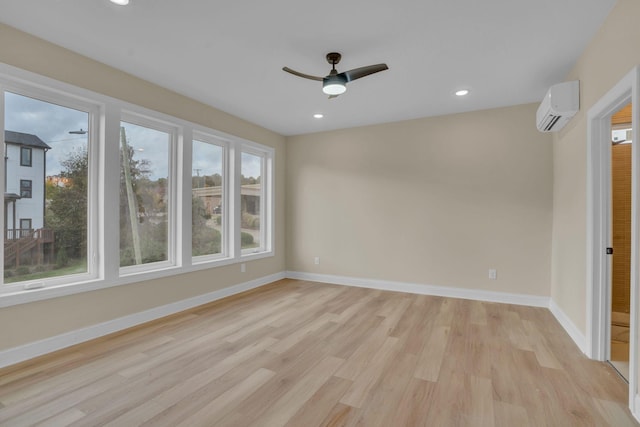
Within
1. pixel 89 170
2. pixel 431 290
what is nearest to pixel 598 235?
pixel 431 290

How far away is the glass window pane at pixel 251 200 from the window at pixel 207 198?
0.40 meters

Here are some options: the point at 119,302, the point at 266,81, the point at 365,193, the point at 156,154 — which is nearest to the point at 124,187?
the point at 156,154

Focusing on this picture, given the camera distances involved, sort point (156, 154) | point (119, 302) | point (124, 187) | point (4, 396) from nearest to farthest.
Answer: point (4, 396)
point (119, 302)
point (124, 187)
point (156, 154)

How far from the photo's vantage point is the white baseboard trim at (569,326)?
2.68 metres

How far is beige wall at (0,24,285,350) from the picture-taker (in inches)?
96.7

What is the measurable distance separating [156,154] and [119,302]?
5.72 feet

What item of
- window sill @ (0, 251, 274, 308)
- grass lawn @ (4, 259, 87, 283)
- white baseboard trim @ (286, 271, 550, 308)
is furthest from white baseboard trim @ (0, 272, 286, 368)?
white baseboard trim @ (286, 271, 550, 308)

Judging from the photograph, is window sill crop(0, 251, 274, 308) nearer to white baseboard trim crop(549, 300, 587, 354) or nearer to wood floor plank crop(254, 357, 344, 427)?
wood floor plank crop(254, 357, 344, 427)

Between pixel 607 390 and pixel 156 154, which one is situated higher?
pixel 156 154

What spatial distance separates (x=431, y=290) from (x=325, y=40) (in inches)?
144

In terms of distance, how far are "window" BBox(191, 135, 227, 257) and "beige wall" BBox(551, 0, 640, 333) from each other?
169 inches

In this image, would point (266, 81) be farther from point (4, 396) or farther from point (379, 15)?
point (4, 396)

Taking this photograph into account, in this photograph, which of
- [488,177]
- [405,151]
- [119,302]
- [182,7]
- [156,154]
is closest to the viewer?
[182,7]

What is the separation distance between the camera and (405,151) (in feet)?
15.6
